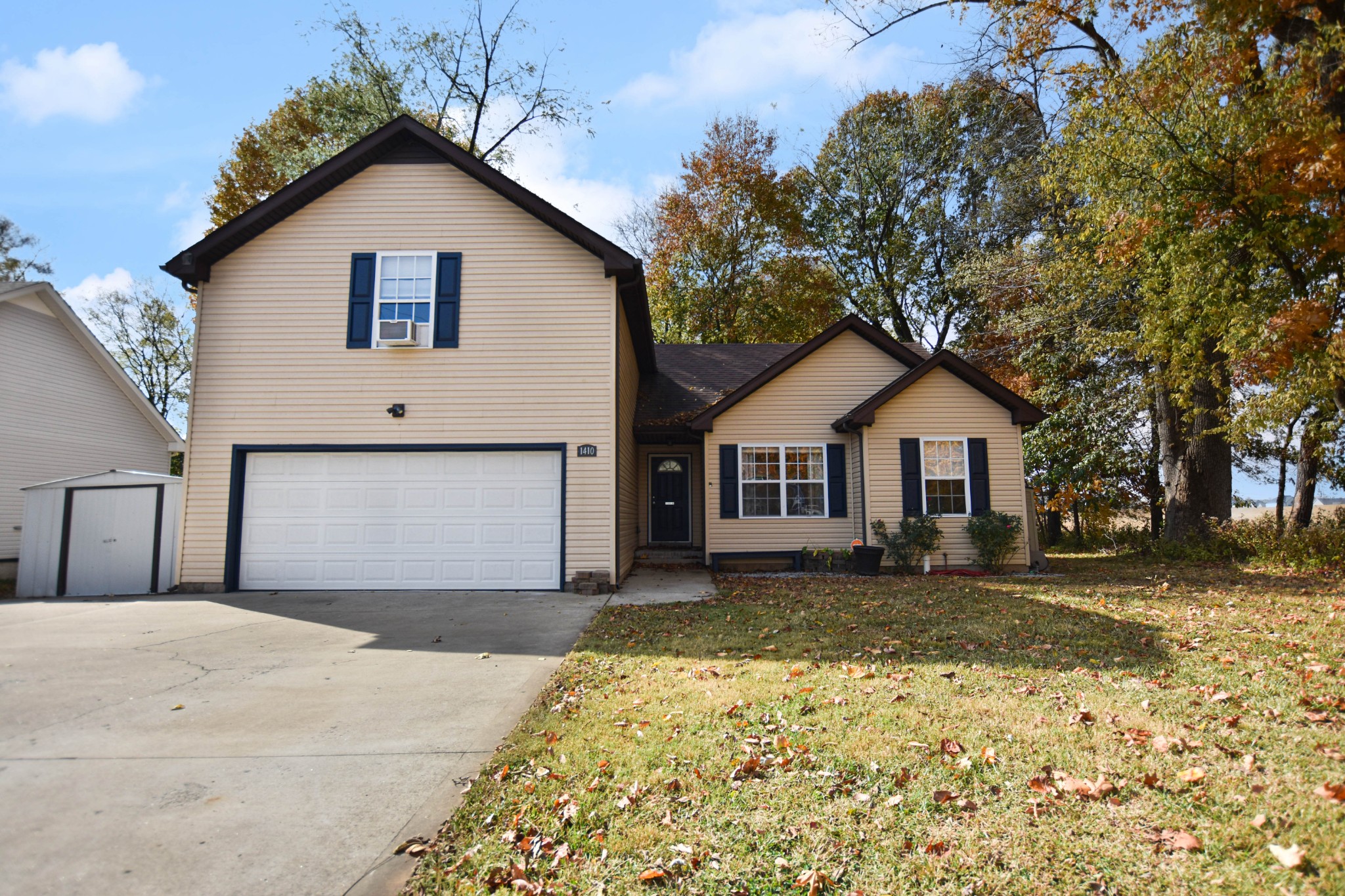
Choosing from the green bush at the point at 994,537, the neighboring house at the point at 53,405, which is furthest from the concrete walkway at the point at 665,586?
the neighboring house at the point at 53,405

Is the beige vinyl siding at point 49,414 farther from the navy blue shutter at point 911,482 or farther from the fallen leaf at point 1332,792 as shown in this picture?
the fallen leaf at point 1332,792

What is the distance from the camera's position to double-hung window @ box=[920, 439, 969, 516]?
1359cm

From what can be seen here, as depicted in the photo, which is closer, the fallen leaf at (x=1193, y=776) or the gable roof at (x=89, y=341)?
the fallen leaf at (x=1193, y=776)

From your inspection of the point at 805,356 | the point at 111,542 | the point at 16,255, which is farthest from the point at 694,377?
the point at 16,255

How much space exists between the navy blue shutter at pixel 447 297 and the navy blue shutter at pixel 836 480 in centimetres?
742

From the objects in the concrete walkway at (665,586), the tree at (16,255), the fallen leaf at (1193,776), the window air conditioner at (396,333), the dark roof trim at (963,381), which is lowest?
the fallen leaf at (1193,776)

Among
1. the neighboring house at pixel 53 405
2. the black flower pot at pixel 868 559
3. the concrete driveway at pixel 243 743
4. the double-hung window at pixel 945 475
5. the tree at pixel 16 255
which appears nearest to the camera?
the concrete driveway at pixel 243 743

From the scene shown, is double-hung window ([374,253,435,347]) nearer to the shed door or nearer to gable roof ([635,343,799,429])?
gable roof ([635,343,799,429])

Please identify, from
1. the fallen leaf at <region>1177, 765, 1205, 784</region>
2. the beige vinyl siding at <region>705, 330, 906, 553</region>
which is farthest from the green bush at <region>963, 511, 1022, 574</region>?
the fallen leaf at <region>1177, 765, 1205, 784</region>

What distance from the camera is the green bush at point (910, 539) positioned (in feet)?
43.2

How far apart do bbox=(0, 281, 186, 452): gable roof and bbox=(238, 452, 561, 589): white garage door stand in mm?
3519

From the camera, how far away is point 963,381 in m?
13.7

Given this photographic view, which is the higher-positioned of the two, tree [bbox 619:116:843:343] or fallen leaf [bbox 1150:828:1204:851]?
tree [bbox 619:116:843:343]

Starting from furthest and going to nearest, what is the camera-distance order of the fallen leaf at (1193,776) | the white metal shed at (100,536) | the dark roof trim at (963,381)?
the dark roof trim at (963,381), the white metal shed at (100,536), the fallen leaf at (1193,776)
